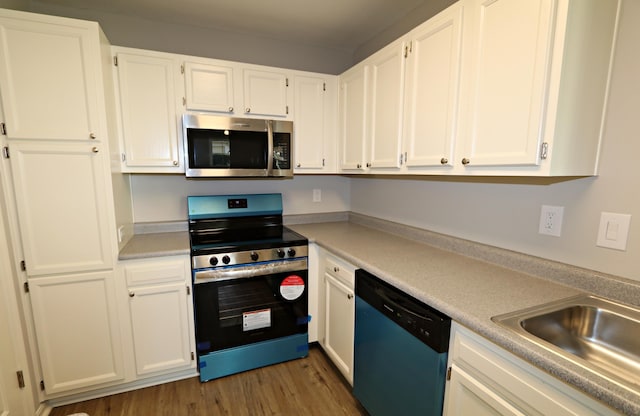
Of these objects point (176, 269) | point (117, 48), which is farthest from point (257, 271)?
point (117, 48)

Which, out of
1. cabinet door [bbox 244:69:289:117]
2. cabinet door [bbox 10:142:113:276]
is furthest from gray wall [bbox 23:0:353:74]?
cabinet door [bbox 10:142:113:276]

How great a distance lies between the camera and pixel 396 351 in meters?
1.35

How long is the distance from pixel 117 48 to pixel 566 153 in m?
2.45

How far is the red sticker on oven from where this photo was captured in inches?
82.1

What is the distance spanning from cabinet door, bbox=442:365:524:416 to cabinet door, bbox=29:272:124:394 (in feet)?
6.10

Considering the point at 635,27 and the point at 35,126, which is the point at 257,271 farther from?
the point at 635,27

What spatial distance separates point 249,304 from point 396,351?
1.07m

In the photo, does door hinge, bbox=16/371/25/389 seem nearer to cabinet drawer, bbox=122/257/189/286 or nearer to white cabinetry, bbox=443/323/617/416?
cabinet drawer, bbox=122/257/189/286

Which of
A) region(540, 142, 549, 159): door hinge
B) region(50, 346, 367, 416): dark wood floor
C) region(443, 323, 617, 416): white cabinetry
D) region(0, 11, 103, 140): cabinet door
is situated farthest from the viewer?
region(50, 346, 367, 416): dark wood floor

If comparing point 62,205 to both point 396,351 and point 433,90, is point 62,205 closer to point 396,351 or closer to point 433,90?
point 396,351

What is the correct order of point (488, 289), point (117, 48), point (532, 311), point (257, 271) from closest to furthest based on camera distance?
point (532, 311) → point (488, 289) → point (117, 48) → point (257, 271)

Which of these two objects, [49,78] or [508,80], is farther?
[49,78]

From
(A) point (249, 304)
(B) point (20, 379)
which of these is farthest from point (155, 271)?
(B) point (20, 379)

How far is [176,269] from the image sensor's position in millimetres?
1858
